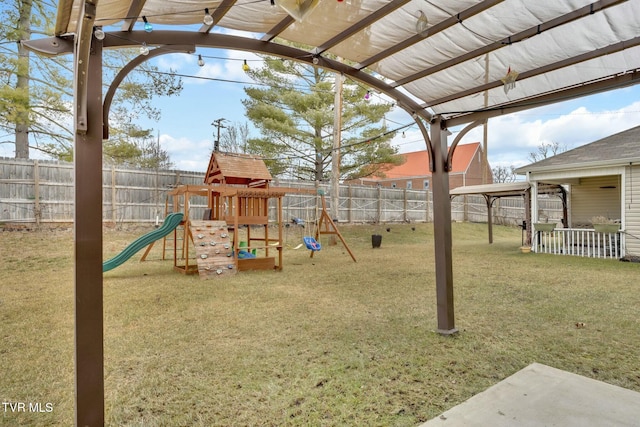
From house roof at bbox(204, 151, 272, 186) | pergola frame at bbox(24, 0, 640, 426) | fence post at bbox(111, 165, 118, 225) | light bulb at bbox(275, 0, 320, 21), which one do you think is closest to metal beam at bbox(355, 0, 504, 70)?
pergola frame at bbox(24, 0, 640, 426)

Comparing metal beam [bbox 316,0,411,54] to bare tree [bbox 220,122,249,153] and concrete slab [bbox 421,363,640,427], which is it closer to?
concrete slab [bbox 421,363,640,427]

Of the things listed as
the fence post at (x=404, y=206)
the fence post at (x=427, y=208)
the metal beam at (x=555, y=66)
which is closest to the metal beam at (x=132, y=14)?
the metal beam at (x=555, y=66)

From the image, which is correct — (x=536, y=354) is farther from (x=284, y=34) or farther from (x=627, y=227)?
(x=627, y=227)

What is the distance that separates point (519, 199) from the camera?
21953mm

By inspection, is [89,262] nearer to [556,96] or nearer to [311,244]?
[556,96]

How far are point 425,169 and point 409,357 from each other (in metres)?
27.0

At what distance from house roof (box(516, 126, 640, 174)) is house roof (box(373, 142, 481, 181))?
50.2 feet

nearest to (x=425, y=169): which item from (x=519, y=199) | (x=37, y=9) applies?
(x=519, y=199)

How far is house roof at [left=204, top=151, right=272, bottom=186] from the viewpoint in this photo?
8.94 metres

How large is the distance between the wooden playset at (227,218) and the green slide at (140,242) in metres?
0.18

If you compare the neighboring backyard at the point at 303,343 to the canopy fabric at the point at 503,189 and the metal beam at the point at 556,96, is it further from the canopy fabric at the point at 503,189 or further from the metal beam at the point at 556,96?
the canopy fabric at the point at 503,189

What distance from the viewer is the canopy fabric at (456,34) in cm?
207

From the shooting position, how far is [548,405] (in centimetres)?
214

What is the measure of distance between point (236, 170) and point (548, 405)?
813 cm
